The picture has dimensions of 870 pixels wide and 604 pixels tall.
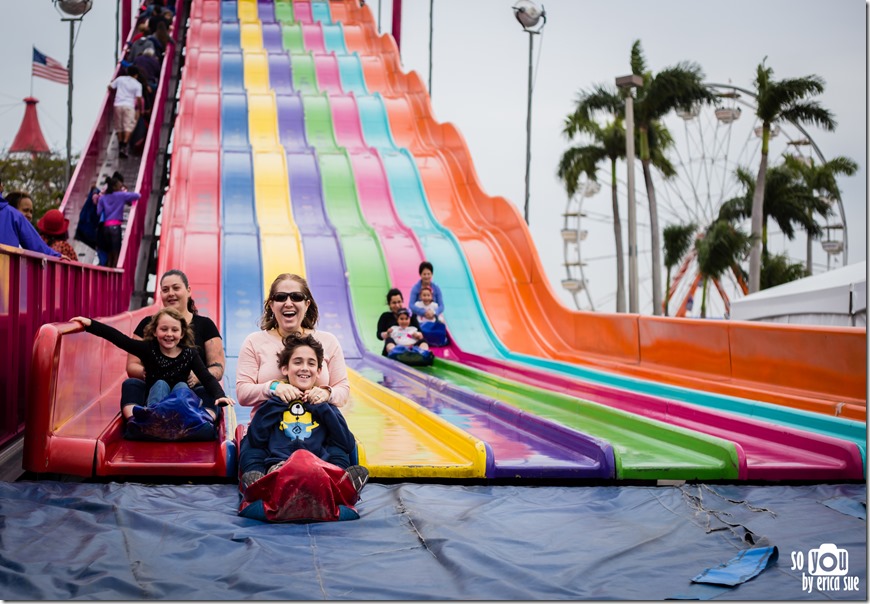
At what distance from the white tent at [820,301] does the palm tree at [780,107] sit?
6489 mm

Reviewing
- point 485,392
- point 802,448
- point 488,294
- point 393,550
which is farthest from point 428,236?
point 393,550

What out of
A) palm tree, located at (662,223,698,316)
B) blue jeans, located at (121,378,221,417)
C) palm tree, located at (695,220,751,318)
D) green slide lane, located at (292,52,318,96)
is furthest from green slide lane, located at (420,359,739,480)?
palm tree, located at (662,223,698,316)

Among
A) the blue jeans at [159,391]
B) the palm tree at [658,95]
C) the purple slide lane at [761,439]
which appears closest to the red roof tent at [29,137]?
the palm tree at [658,95]

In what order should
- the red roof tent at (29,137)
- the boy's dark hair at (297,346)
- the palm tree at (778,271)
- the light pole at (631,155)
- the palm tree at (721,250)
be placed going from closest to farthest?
the boy's dark hair at (297,346) < the light pole at (631,155) < the palm tree at (721,250) < the red roof tent at (29,137) < the palm tree at (778,271)

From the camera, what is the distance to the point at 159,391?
5461 millimetres

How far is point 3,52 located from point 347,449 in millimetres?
2615

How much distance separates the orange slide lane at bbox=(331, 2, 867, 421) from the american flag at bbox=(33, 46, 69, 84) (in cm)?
584

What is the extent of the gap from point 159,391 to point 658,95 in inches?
960

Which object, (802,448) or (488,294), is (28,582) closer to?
(802,448)

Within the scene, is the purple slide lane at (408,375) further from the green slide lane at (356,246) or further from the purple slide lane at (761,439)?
the purple slide lane at (761,439)

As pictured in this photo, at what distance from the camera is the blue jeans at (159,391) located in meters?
5.44

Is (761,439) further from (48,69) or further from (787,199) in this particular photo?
(787,199)

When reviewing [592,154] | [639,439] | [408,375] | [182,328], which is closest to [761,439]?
[639,439]

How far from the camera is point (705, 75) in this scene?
89.6 ft
